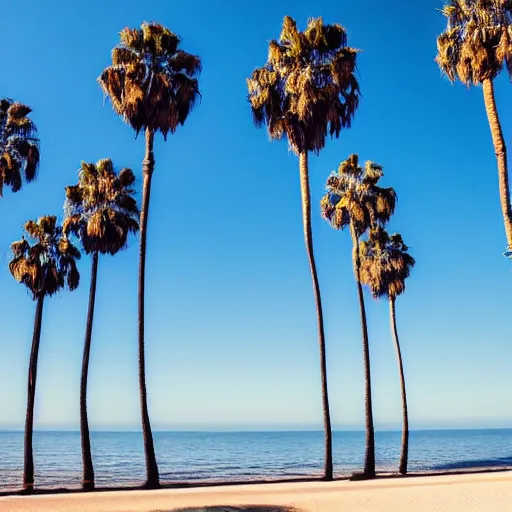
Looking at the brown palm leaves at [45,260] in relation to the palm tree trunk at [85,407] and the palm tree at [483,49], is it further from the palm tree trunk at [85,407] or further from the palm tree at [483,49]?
the palm tree at [483,49]

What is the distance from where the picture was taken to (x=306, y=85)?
2389 cm

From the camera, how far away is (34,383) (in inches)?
1021

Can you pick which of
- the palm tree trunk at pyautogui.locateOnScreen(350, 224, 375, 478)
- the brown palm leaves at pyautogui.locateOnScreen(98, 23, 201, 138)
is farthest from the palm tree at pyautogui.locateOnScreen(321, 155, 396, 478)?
the brown palm leaves at pyautogui.locateOnScreen(98, 23, 201, 138)

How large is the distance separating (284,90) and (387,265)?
14.8m

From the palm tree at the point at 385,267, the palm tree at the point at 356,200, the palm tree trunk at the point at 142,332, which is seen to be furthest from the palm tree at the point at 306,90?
the palm tree at the point at 385,267

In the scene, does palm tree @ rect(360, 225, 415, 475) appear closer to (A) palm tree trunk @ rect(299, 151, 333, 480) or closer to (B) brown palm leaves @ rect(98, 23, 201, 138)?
(A) palm tree trunk @ rect(299, 151, 333, 480)

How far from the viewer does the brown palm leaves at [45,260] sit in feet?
90.1

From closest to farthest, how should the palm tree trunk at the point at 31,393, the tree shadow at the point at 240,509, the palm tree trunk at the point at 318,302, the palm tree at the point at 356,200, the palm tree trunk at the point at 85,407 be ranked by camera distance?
the tree shadow at the point at 240,509 < the palm tree trunk at the point at 318,302 < the palm tree trunk at the point at 85,407 < the palm tree trunk at the point at 31,393 < the palm tree at the point at 356,200

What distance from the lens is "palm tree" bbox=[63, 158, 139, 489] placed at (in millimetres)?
26641

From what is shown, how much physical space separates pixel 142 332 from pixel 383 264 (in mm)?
18385

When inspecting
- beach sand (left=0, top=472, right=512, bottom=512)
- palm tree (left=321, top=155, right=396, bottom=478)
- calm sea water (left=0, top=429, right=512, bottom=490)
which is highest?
palm tree (left=321, top=155, right=396, bottom=478)

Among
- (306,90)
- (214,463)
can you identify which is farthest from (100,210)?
(214,463)

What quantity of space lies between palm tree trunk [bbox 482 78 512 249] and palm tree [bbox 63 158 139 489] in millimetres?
15890

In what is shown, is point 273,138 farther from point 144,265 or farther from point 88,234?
point 88,234
